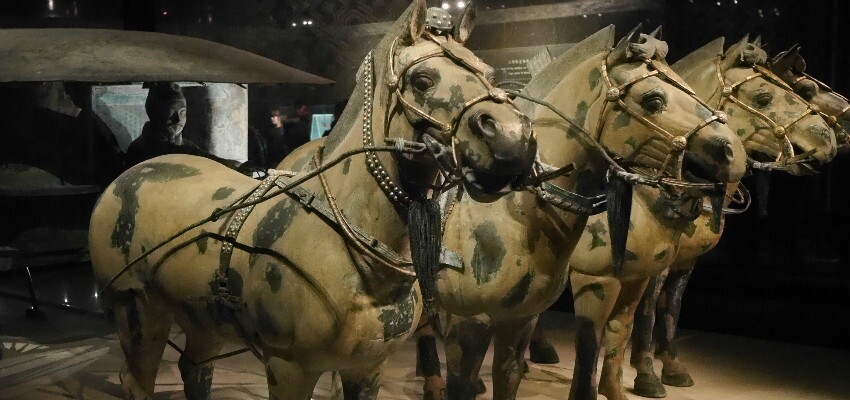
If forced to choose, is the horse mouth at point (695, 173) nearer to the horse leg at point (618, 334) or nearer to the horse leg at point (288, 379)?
the horse leg at point (618, 334)

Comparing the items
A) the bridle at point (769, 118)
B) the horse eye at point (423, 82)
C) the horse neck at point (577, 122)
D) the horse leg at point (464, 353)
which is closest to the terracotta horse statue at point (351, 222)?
the horse eye at point (423, 82)

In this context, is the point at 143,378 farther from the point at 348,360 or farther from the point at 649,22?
the point at 649,22

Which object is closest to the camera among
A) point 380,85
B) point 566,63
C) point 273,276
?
point 380,85

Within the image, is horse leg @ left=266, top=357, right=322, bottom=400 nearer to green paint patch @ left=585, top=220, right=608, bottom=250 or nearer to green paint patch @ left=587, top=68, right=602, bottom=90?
green paint patch @ left=587, top=68, right=602, bottom=90

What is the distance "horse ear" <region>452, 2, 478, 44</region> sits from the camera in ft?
8.83

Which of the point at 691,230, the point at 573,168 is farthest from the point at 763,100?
the point at 573,168

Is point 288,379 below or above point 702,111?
below

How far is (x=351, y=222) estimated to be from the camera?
264 centimetres

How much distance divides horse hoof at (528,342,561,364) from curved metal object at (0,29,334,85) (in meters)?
2.09

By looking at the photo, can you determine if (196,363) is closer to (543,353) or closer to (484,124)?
(484,124)

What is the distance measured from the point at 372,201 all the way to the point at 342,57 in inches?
140

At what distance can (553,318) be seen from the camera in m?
7.23

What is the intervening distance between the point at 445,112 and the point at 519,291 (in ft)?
3.91

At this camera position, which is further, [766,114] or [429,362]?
[429,362]
